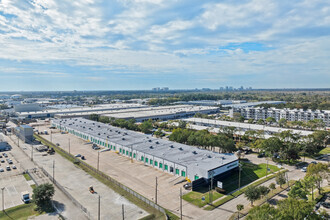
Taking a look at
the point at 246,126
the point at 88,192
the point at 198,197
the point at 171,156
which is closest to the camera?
the point at 198,197

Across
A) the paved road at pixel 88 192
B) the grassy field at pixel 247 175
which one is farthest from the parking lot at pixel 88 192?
the grassy field at pixel 247 175

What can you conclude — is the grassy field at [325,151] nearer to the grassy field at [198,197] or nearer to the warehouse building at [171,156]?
the warehouse building at [171,156]

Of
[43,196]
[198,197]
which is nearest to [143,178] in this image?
[198,197]

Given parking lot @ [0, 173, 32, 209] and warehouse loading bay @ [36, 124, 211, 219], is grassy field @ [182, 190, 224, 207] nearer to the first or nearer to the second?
warehouse loading bay @ [36, 124, 211, 219]

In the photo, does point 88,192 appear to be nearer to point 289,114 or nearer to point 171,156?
point 171,156

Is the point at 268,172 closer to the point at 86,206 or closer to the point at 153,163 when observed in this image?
the point at 153,163

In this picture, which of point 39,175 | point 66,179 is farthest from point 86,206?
point 39,175

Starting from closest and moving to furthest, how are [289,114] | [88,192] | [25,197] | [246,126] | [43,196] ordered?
[43,196]
[25,197]
[88,192]
[246,126]
[289,114]
